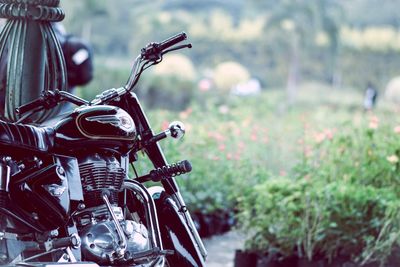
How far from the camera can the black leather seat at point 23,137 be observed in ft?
11.3

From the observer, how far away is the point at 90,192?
3.79 meters

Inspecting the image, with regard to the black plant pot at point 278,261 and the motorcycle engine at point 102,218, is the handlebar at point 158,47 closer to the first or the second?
the motorcycle engine at point 102,218

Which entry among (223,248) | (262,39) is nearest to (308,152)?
(223,248)

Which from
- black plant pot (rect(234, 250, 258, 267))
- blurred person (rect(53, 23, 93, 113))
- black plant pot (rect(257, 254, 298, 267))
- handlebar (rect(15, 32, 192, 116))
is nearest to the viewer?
handlebar (rect(15, 32, 192, 116))

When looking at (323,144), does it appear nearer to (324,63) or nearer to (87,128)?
(87,128)

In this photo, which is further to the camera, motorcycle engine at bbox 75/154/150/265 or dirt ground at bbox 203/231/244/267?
dirt ground at bbox 203/231/244/267

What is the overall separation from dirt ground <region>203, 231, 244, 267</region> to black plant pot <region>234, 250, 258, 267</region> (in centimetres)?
42

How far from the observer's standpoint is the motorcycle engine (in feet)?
12.2

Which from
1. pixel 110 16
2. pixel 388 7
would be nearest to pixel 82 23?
pixel 110 16

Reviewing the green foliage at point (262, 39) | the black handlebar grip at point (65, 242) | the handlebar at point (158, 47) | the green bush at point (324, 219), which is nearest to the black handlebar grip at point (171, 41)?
the handlebar at point (158, 47)

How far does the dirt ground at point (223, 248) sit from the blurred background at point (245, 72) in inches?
3.9

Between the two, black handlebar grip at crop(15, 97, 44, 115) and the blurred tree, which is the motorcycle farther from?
the blurred tree

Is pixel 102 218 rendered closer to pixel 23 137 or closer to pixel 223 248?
pixel 23 137

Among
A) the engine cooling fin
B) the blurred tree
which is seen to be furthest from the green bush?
the blurred tree
